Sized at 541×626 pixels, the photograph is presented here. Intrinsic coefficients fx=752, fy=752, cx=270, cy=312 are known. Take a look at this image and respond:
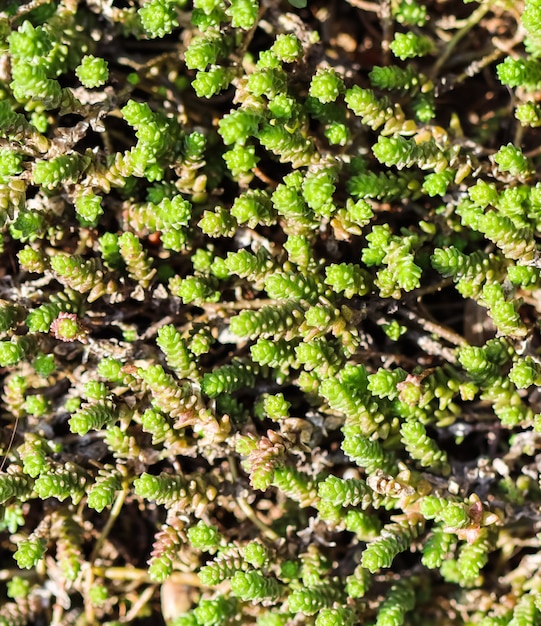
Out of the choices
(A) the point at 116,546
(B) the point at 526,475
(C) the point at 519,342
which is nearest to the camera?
(C) the point at 519,342

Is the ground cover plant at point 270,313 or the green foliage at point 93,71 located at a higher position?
the green foliage at point 93,71

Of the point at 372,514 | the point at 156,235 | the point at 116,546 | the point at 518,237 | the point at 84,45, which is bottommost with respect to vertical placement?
the point at 116,546

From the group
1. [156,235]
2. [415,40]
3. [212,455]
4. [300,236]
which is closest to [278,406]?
[212,455]

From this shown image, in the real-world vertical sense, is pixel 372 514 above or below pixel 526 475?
below

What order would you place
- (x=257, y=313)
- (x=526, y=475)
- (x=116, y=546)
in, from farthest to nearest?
1. (x=116, y=546)
2. (x=526, y=475)
3. (x=257, y=313)

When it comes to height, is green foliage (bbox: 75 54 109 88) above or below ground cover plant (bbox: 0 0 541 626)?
above

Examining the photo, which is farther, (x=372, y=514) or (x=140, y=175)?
(x=372, y=514)

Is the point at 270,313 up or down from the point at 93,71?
down

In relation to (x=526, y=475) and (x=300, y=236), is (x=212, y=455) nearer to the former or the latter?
(x=300, y=236)
